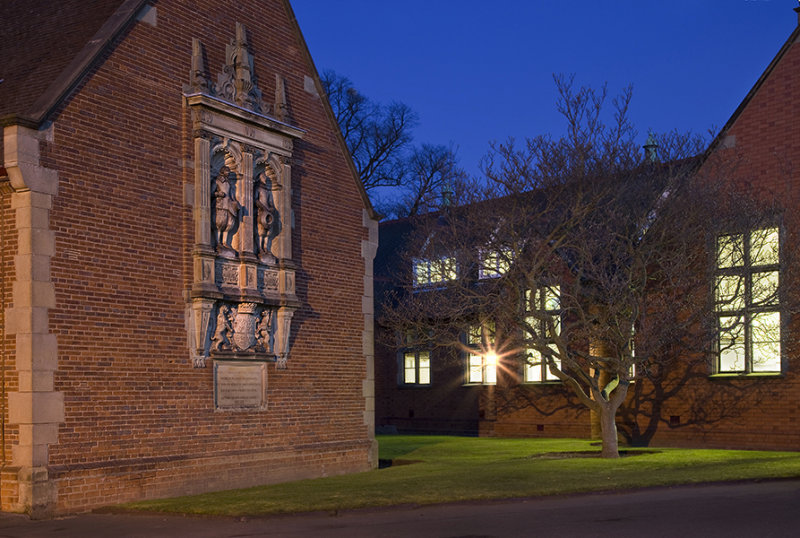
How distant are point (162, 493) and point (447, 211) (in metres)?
10.2

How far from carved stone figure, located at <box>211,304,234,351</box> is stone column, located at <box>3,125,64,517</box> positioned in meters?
3.17

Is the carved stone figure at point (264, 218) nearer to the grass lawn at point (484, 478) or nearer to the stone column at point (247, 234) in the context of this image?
the stone column at point (247, 234)

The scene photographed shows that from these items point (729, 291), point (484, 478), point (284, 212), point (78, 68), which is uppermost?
point (78, 68)

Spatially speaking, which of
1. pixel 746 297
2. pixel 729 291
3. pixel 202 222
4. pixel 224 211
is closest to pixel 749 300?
pixel 746 297

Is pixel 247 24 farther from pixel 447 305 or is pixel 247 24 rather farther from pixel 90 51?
pixel 447 305

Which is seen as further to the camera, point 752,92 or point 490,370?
point 490,370

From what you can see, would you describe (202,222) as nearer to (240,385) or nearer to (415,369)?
(240,385)

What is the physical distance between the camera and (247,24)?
18.5 meters

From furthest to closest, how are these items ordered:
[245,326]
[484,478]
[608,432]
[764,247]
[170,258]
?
1. [764,247]
2. [608,432]
3. [245,326]
4. [484,478]
5. [170,258]

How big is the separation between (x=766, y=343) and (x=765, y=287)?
254cm

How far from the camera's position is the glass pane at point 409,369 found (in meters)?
36.4

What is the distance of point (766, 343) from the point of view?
23.1m

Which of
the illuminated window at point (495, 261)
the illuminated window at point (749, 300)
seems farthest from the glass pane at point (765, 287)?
the illuminated window at point (495, 261)

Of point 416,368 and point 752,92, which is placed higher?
point 752,92
